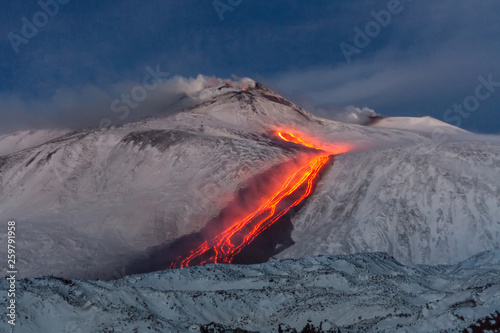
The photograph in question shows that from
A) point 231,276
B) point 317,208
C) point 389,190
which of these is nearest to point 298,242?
point 317,208

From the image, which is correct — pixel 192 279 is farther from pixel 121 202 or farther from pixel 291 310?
pixel 121 202

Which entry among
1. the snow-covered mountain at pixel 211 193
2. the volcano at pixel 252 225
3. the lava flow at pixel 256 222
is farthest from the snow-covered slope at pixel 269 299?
the snow-covered mountain at pixel 211 193

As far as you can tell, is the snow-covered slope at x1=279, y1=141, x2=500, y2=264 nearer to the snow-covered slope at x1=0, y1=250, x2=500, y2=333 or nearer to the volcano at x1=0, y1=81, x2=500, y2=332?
the volcano at x1=0, y1=81, x2=500, y2=332

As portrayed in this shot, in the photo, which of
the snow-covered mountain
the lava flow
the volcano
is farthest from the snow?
the lava flow

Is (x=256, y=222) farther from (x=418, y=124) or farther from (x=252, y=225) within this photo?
(x=418, y=124)

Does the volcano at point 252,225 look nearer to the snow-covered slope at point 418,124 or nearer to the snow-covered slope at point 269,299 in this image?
the snow-covered slope at point 269,299

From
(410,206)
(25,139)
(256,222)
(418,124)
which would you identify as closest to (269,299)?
(256,222)
